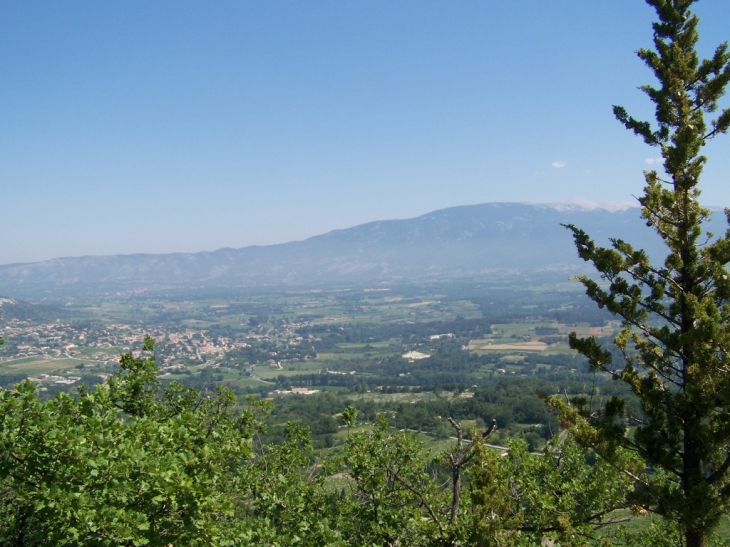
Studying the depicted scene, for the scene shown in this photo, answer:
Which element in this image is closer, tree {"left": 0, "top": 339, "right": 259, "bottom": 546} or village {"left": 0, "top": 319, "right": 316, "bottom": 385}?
tree {"left": 0, "top": 339, "right": 259, "bottom": 546}

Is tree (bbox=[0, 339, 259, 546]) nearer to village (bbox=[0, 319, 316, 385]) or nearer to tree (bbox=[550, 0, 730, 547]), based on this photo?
tree (bbox=[550, 0, 730, 547])

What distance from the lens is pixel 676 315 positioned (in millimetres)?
7770

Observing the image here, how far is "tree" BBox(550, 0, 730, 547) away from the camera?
23.0 feet

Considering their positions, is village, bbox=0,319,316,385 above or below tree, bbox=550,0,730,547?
below

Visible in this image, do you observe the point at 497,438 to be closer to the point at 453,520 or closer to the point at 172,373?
the point at 453,520

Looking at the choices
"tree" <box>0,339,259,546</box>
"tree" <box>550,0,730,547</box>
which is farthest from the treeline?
"tree" <box>550,0,730,547</box>

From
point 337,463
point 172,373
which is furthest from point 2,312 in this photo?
point 337,463

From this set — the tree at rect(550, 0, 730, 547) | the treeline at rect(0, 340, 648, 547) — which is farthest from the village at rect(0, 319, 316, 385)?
the tree at rect(550, 0, 730, 547)

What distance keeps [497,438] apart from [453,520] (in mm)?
32922

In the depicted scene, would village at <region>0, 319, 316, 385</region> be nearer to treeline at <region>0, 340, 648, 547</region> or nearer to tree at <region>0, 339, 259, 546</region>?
treeline at <region>0, 340, 648, 547</region>

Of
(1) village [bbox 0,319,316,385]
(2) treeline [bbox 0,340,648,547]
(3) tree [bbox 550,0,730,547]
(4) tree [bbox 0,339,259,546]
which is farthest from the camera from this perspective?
(1) village [bbox 0,319,316,385]

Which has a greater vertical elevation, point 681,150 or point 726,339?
point 681,150

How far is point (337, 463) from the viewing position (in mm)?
9602

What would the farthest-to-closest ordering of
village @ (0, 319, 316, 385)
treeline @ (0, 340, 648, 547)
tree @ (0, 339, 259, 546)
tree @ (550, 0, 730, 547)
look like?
1. village @ (0, 319, 316, 385)
2. tree @ (550, 0, 730, 547)
3. treeline @ (0, 340, 648, 547)
4. tree @ (0, 339, 259, 546)
